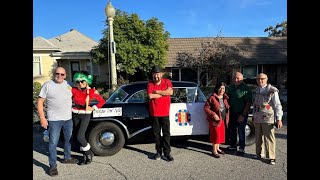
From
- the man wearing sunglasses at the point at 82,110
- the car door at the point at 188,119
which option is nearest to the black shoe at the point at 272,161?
the car door at the point at 188,119

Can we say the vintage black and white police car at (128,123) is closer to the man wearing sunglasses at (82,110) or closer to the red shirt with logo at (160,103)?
the man wearing sunglasses at (82,110)

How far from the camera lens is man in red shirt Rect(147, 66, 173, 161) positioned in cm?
477

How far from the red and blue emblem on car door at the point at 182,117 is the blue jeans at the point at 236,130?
2.83 feet

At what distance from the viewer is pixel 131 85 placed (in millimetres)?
5621

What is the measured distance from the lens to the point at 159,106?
4.79 meters

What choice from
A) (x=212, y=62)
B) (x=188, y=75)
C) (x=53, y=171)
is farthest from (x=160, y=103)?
(x=188, y=75)

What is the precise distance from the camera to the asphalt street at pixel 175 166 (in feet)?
13.6

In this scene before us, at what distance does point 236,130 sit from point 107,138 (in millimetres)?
2622

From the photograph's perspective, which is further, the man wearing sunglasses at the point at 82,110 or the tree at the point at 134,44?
the tree at the point at 134,44

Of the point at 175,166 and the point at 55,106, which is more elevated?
the point at 55,106

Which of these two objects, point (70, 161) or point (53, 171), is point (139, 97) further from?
point (53, 171)
